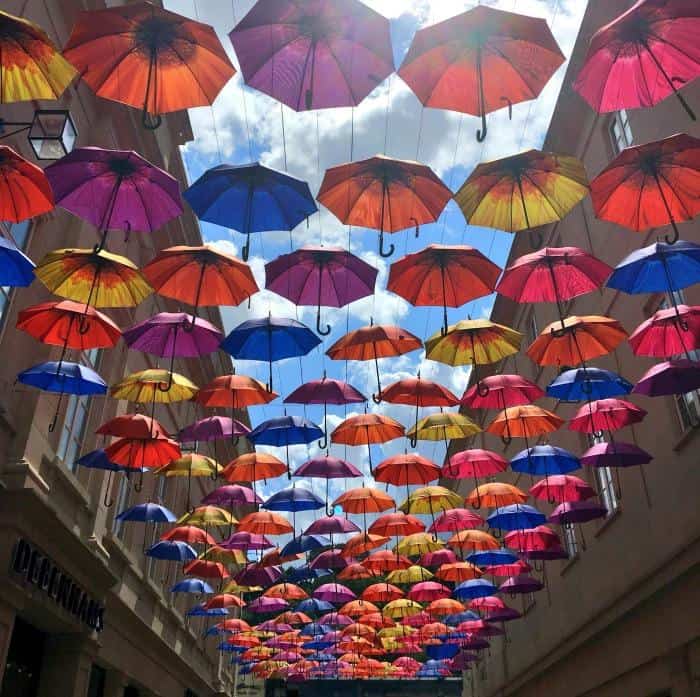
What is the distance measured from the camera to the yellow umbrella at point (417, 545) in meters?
17.7

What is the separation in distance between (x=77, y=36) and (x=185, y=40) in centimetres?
108

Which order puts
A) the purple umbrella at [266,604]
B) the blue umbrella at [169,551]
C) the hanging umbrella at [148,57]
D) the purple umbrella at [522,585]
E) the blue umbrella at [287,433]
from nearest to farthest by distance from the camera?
the hanging umbrella at [148,57] → the blue umbrella at [287,433] → the blue umbrella at [169,551] → the purple umbrella at [522,585] → the purple umbrella at [266,604]

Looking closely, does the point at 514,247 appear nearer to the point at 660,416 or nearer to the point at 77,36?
the point at 660,416

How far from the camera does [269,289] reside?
30.7 ft

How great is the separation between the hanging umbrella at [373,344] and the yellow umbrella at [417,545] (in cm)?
793

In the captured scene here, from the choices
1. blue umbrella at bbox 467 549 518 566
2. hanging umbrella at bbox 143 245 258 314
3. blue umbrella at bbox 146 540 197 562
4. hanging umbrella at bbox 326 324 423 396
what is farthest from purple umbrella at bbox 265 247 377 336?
blue umbrella at bbox 467 549 518 566

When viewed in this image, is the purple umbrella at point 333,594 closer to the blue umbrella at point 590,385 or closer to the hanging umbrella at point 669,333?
the blue umbrella at point 590,385

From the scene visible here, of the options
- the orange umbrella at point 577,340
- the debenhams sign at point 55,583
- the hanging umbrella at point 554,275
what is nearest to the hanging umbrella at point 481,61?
the hanging umbrella at point 554,275

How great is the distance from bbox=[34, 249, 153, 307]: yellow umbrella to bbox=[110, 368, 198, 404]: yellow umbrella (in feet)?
8.44

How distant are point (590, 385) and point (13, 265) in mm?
8114

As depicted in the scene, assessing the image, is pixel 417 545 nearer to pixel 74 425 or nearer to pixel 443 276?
pixel 74 425

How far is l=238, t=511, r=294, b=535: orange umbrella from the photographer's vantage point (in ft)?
54.0

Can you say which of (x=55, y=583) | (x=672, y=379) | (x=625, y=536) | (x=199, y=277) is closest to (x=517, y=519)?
(x=625, y=536)

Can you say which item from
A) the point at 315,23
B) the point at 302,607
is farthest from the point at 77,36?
the point at 302,607
